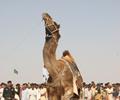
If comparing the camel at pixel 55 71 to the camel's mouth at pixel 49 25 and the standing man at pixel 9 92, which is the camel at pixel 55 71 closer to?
the camel's mouth at pixel 49 25

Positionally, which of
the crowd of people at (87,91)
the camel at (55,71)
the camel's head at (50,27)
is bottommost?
the camel at (55,71)

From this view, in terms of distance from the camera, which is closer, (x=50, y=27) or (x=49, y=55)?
(x=49, y=55)

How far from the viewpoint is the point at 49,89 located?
1470cm

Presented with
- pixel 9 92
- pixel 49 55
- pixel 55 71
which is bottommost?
pixel 55 71

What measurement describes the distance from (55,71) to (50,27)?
3.79 ft

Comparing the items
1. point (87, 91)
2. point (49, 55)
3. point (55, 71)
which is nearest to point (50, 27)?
point (49, 55)

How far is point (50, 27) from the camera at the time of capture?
48.7 feet

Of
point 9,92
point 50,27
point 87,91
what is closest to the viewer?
point 50,27

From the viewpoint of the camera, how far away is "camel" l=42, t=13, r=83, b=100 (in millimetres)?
14680

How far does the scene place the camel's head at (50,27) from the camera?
14.8 m

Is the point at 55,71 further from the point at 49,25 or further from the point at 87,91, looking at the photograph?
the point at 87,91

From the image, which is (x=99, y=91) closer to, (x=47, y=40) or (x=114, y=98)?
(x=114, y=98)

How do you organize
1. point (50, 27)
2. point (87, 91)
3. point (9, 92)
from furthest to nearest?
point (87, 91) < point (9, 92) < point (50, 27)

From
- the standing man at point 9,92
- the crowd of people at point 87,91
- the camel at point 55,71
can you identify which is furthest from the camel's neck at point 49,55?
the crowd of people at point 87,91
